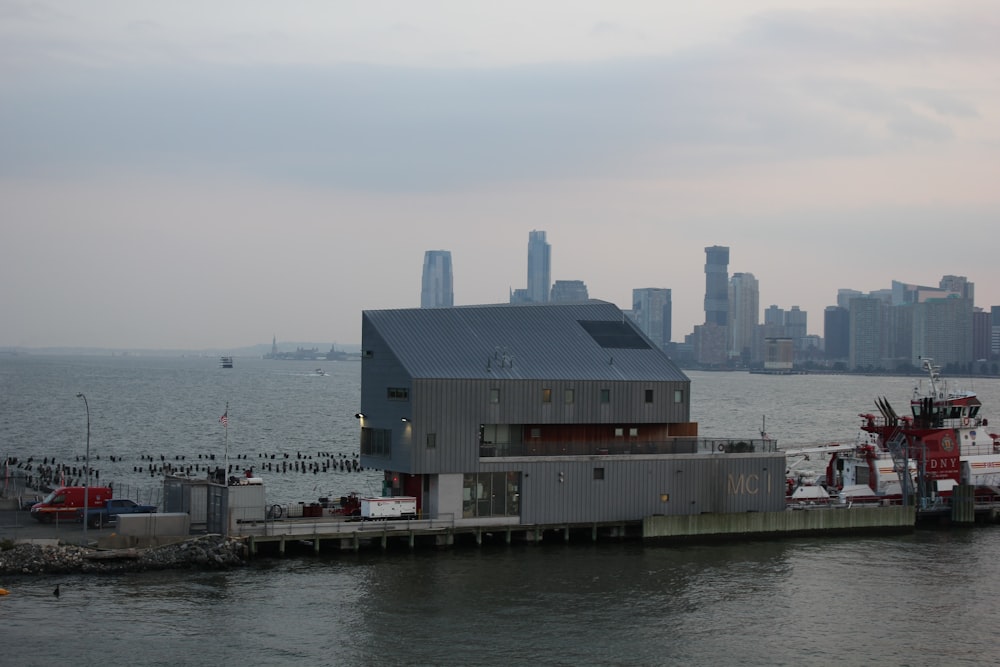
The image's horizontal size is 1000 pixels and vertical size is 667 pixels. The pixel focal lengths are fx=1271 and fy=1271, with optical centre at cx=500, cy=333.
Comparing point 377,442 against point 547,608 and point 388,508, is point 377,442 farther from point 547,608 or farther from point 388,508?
point 547,608

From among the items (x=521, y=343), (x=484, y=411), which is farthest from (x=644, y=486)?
(x=521, y=343)

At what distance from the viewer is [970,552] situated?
202 ft

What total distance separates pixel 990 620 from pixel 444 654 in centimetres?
2142

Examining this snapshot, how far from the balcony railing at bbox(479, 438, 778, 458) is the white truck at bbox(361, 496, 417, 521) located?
13.7 feet

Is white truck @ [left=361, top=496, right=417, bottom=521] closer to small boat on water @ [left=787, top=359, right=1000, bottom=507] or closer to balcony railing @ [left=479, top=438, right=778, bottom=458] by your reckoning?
balcony railing @ [left=479, top=438, right=778, bottom=458]

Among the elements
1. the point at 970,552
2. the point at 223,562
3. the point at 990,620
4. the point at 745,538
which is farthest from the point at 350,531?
the point at 970,552

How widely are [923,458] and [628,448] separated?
2077cm

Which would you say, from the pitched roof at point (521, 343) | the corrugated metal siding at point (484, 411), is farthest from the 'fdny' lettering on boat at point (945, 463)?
the corrugated metal siding at point (484, 411)

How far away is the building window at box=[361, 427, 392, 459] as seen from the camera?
5931 cm

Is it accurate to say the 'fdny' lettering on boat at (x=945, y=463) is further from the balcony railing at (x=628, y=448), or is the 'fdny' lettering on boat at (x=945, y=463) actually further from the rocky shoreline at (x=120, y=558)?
the rocky shoreline at (x=120, y=558)

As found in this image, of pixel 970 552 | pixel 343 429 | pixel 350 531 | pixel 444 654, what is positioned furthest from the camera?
pixel 343 429

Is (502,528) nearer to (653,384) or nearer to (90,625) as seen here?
(653,384)

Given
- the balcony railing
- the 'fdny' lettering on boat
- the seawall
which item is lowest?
the seawall

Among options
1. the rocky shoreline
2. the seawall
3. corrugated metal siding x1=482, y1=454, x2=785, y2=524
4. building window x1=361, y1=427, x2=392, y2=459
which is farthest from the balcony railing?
the rocky shoreline
